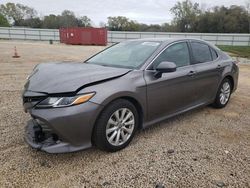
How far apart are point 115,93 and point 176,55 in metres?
1.49

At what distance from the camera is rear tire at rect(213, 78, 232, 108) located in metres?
4.85

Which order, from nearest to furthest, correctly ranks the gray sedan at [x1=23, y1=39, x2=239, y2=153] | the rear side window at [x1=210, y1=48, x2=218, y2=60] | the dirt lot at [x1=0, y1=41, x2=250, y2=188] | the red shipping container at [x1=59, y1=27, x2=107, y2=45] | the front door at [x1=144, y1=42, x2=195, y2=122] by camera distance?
the dirt lot at [x1=0, y1=41, x2=250, y2=188] → the gray sedan at [x1=23, y1=39, x2=239, y2=153] → the front door at [x1=144, y1=42, x2=195, y2=122] → the rear side window at [x1=210, y1=48, x2=218, y2=60] → the red shipping container at [x1=59, y1=27, x2=107, y2=45]

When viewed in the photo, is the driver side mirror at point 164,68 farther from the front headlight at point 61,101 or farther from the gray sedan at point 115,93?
the front headlight at point 61,101

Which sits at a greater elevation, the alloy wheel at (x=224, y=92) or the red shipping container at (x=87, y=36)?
the red shipping container at (x=87, y=36)

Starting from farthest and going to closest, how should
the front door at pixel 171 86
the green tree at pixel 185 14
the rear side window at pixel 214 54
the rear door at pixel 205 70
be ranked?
the green tree at pixel 185 14 < the rear side window at pixel 214 54 < the rear door at pixel 205 70 < the front door at pixel 171 86

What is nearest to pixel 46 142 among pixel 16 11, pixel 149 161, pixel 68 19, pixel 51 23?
pixel 149 161

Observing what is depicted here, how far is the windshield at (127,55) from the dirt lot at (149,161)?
110cm

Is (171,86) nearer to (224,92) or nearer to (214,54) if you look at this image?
(214,54)

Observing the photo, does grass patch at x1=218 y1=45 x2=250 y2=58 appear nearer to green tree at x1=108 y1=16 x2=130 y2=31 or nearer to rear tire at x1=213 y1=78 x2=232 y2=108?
rear tire at x1=213 y1=78 x2=232 y2=108

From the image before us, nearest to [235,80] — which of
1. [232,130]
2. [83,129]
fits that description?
[232,130]

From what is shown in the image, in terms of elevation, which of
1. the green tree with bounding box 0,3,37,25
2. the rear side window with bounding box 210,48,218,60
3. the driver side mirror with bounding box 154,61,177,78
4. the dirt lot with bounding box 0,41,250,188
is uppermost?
the green tree with bounding box 0,3,37,25

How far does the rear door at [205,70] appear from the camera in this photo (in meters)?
4.20

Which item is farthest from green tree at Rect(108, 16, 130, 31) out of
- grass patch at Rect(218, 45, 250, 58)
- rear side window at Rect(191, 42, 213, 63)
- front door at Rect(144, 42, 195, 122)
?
front door at Rect(144, 42, 195, 122)

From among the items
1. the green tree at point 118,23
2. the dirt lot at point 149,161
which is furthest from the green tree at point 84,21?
the dirt lot at point 149,161
